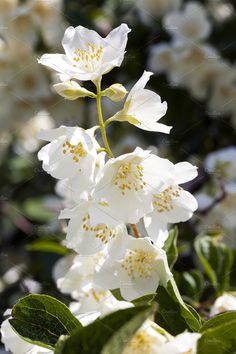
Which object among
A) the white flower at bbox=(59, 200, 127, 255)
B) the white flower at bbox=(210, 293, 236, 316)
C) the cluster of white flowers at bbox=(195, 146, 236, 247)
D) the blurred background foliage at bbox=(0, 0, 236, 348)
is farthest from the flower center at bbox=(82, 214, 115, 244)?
the blurred background foliage at bbox=(0, 0, 236, 348)

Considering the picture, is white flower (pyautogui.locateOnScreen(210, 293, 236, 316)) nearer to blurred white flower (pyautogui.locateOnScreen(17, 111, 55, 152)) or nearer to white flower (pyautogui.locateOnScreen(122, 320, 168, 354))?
white flower (pyautogui.locateOnScreen(122, 320, 168, 354))

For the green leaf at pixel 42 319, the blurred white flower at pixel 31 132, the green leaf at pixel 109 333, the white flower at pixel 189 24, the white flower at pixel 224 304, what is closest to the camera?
the green leaf at pixel 109 333

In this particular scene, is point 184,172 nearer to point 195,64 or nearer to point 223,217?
point 223,217

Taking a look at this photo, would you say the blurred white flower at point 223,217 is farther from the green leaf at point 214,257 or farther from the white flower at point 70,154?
the white flower at point 70,154

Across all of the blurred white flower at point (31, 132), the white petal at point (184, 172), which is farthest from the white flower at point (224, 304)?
the blurred white flower at point (31, 132)

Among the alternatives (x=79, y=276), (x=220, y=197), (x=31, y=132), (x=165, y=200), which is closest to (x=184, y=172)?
(x=165, y=200)

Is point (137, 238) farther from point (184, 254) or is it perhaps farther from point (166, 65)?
point (166, 65)
